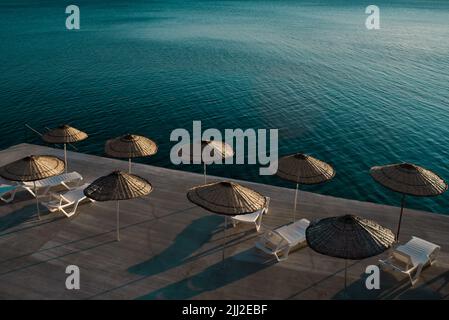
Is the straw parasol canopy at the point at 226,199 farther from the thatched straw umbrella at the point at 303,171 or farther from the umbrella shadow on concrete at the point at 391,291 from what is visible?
the umbrella shadow on concrete at the point at 391,291

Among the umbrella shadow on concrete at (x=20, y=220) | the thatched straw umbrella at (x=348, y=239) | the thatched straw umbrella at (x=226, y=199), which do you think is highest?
the thatched straw umbrella at (x=226, y=199)

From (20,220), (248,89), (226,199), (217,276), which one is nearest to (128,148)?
(20,220)

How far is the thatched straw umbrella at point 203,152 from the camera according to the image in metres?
15.2

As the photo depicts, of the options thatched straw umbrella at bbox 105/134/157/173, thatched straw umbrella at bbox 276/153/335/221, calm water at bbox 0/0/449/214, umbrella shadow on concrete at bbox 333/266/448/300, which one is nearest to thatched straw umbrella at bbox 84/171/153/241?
thatched straw umbrella at bbox 105/134/157/173

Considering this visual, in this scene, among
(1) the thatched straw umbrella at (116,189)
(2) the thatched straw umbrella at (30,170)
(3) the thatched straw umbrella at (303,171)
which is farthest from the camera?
(3) the thatched straw umbrella at (303,171)

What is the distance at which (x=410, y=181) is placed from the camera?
12.5 m

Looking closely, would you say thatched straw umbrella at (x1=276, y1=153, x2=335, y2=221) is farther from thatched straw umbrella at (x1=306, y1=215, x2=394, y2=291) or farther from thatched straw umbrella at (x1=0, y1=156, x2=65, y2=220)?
thatched straw umbrella at (x1=0, y1=156, x2=65, y2=220)

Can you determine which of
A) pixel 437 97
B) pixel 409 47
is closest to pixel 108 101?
pixel 437 97

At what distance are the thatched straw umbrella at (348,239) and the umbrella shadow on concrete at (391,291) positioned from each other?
205 cm

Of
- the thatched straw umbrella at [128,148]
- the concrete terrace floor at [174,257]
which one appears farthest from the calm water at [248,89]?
the thatched straw umbrella at [128,148]

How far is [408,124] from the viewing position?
33906mm

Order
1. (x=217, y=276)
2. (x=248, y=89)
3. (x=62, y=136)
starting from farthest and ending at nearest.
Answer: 1. (x=248, y=89)
2. (x=62, y=136)
3. (x=217, y=276)

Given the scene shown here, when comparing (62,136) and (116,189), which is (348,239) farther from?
(62,136)

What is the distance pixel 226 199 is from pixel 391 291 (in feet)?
18.3
